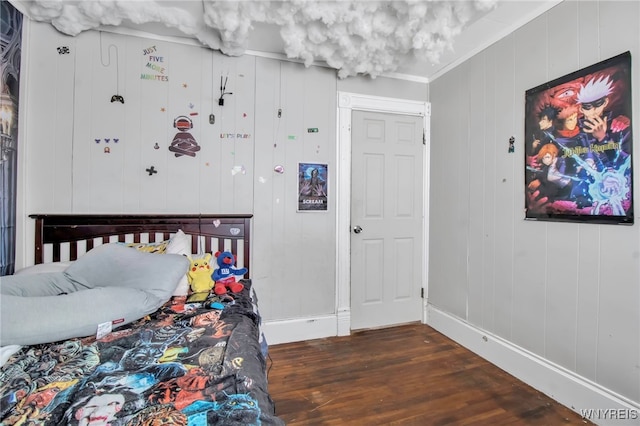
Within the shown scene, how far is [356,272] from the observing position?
2947mm

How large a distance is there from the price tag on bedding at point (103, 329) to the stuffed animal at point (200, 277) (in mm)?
634

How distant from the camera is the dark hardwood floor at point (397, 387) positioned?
1725 millimetres

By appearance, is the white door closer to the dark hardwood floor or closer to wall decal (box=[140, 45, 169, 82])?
the dark hardwood floor

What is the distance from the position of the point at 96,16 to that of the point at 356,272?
2806 mm

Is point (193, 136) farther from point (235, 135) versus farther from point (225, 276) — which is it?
point (225, 276)

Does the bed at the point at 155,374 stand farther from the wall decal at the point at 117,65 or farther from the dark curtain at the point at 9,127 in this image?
the wall decal at the point at 117,65

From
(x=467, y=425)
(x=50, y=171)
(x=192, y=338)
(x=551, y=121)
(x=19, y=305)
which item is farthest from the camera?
(x=50, y=171)

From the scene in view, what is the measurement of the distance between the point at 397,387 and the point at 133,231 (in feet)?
7.17

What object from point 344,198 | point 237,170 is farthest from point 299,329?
point 237,170

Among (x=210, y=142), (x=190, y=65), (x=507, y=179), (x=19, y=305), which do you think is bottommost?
(x=19, y=305)

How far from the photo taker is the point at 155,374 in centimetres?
104

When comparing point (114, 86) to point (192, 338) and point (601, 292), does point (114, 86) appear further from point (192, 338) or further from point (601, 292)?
point (601, 292)

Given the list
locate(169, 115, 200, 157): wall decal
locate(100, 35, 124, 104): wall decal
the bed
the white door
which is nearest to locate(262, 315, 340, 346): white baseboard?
the white door

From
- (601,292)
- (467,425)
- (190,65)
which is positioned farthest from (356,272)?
(190,65)
